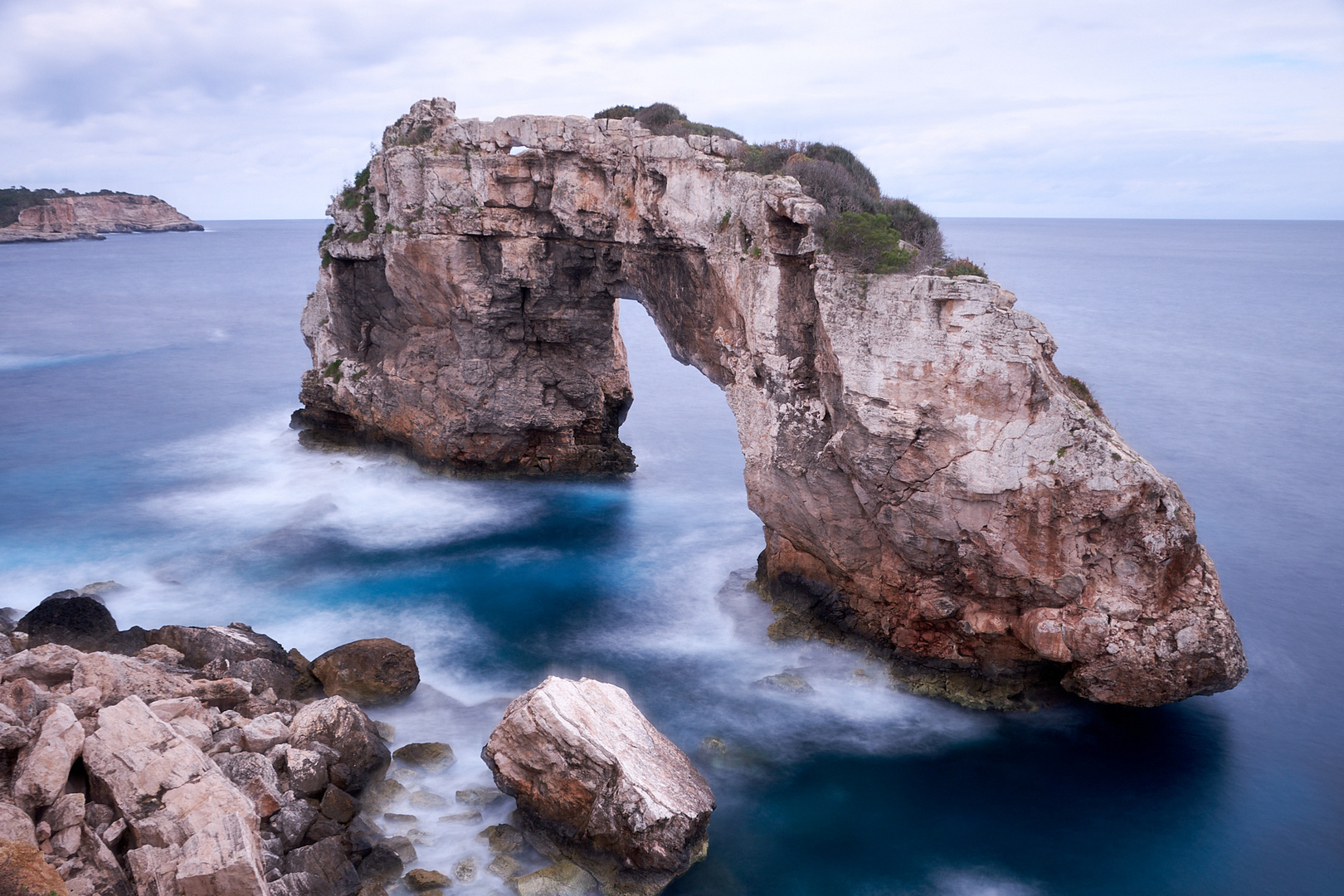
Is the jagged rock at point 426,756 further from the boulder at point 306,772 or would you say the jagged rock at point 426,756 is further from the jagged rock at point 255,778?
the jagged rock at point 255,778

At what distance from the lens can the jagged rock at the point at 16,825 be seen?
10203 millimetres

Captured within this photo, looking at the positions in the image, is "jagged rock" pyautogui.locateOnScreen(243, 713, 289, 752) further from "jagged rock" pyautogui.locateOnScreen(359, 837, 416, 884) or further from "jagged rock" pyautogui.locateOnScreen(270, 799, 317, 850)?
"jagged rock" pyautogui.locateOnScreen(359, 837, 416, 884)

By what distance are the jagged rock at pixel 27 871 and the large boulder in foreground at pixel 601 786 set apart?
573cm

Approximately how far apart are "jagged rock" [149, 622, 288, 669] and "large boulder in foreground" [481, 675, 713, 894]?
556 centimetres

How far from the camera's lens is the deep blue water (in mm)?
14195

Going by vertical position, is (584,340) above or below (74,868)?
above

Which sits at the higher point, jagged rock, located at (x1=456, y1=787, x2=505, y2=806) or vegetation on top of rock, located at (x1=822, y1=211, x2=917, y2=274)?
vegetation on top of rock, located at (x1=822, y1=211, x2=917, y2=274)

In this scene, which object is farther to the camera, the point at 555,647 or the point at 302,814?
the point at 555,647

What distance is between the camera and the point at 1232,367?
134 ft

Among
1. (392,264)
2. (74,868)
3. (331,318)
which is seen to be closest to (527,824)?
(74,868)

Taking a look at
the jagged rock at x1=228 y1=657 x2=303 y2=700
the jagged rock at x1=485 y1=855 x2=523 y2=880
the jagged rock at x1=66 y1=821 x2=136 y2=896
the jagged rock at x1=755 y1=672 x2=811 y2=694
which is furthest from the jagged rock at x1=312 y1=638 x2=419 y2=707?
the jagged rock at x1=755 y1=672 x2=811 y2=694

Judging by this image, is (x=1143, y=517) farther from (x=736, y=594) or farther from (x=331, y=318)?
(x=331, y=318)

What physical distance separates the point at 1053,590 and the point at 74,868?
1489cm

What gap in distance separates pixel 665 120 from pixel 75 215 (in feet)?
461
